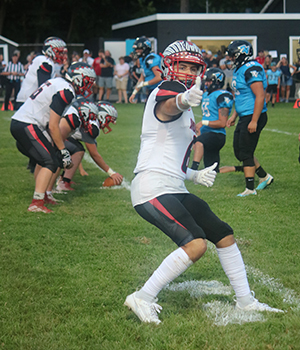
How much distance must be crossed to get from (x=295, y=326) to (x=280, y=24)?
24.8 m

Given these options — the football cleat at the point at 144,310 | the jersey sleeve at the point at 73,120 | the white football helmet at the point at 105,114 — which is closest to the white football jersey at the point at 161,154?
the football cleat at the point at 144,310

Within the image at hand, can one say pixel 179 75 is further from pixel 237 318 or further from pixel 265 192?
pixel 265 192

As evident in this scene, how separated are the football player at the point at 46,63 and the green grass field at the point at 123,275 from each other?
6.46 ft

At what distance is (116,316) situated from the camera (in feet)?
11.6

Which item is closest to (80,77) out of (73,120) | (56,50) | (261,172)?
(73,120)

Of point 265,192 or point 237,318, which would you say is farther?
point 265,192

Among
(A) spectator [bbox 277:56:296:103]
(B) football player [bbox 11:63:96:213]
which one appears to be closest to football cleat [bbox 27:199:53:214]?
(B) football player [bbox 11:63:96:213]

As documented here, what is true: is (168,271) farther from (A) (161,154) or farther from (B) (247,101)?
(B) (247,101)

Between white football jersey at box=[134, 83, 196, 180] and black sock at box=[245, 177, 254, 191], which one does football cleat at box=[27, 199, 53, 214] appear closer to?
black sock at box=[245, 177, 254, 191]

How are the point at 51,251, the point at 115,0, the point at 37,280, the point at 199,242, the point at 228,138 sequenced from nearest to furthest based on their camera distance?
the point at 199,242, the point at 37,280, the point at 51,251, the point at 228,138, the point at 115,0

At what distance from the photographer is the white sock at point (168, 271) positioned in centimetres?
327

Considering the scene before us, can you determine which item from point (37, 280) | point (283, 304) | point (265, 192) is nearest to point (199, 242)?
point (283, 304)

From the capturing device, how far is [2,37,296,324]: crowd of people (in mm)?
3311

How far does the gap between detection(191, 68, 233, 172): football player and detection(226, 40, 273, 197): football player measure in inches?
Answer: 12.8
